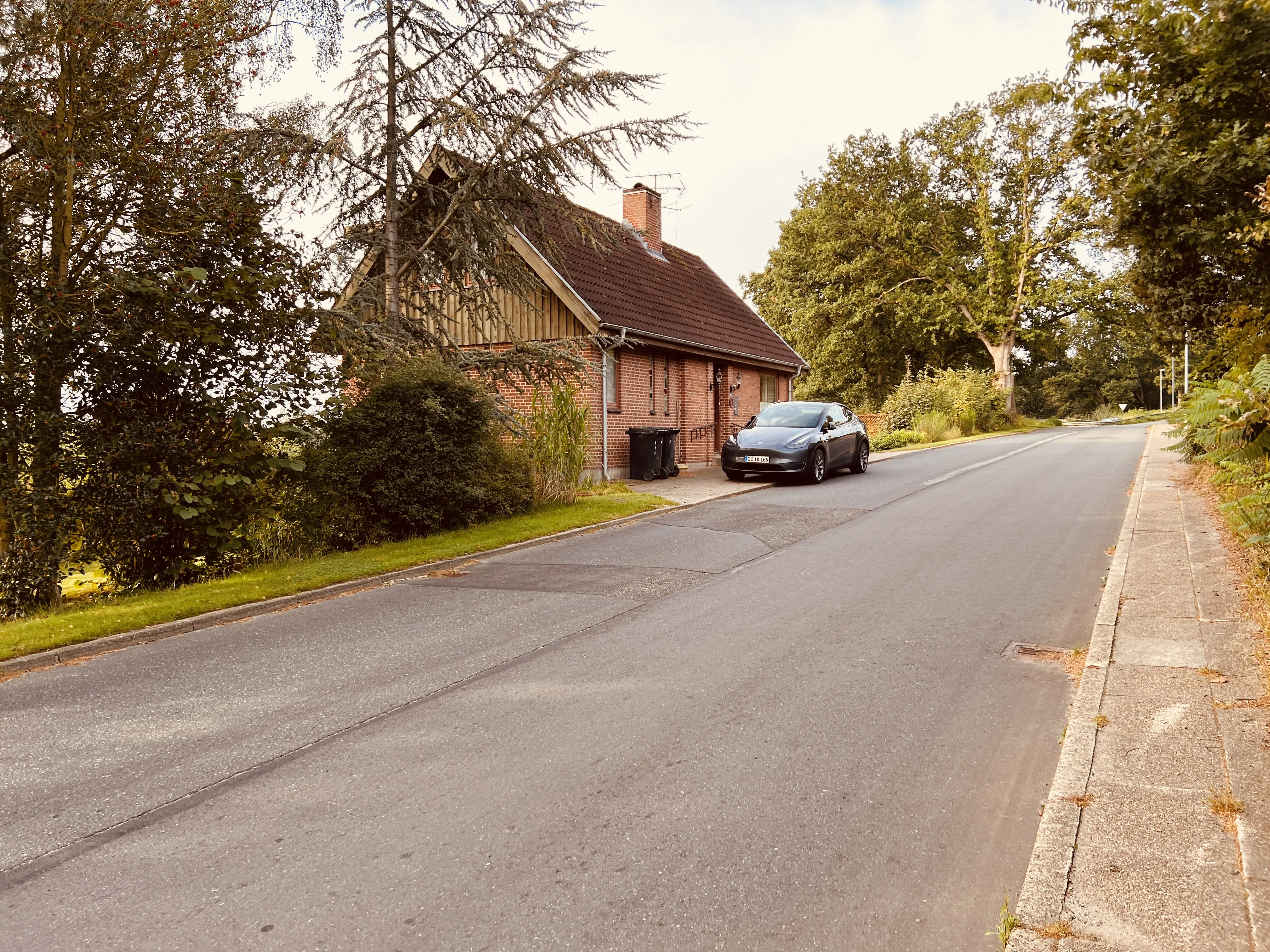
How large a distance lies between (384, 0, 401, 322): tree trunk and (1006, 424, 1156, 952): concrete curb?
37.0ft

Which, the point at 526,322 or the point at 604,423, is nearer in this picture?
the point at 604,423

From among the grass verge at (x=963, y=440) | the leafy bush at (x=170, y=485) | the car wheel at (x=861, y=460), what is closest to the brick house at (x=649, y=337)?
the grass verge at (x=963, y=440)

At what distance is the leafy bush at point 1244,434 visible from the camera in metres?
5.93

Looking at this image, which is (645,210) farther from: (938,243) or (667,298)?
(938,243)

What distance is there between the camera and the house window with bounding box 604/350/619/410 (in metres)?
20.1

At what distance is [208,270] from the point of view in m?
9.35

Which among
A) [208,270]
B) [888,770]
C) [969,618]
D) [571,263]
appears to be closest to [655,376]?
[571,263]

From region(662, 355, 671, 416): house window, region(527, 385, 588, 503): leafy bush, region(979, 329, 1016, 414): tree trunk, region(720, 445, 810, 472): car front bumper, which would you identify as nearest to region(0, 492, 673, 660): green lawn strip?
region(527, 385, 588, 503): leafy bush

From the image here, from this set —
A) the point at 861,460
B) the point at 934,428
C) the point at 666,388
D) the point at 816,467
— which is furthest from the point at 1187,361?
the point at 816,467

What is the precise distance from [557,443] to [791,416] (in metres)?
6.73

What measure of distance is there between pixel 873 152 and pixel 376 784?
50.2 metres

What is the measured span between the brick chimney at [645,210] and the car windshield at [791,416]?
356 inches

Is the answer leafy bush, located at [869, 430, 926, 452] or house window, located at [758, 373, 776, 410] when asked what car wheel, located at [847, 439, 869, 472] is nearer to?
house window, located at [758, 373, 776, 410]

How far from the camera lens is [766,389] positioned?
2997 centimetres
